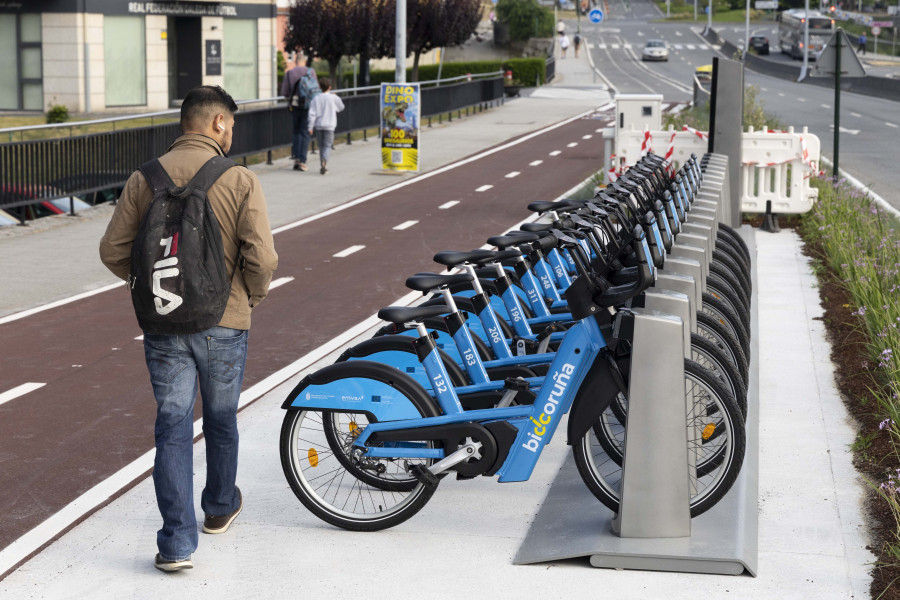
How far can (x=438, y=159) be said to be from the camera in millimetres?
26031

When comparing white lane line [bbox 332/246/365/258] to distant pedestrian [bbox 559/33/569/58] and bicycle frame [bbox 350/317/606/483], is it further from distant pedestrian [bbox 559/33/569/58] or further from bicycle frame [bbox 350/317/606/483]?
distant pedestrian [bbox 559/33/569/58]

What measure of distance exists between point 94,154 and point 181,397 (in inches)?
509

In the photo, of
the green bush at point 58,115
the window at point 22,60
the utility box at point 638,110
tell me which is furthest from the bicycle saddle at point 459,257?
the window at point 22,60

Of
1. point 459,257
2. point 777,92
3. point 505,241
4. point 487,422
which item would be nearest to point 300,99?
point 505,241

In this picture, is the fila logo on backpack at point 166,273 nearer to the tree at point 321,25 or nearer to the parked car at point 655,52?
the tree at point 321,25

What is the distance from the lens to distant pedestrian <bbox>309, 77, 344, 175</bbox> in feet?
71.7

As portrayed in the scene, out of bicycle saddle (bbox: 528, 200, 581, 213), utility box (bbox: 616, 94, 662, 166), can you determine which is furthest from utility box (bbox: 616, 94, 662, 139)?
bicycle saddle (bbox: 528, 200, 581, 213)

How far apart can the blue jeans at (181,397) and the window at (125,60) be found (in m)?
35.7

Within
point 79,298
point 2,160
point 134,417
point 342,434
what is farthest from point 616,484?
point 2,160

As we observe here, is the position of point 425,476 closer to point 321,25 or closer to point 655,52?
point 321,25

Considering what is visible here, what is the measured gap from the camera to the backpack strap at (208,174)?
486cm

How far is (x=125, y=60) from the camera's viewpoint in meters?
39.4

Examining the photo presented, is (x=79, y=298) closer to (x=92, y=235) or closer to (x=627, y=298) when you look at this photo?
(x=92, y=235)

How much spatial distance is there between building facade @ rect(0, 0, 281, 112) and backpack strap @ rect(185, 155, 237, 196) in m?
34.5
